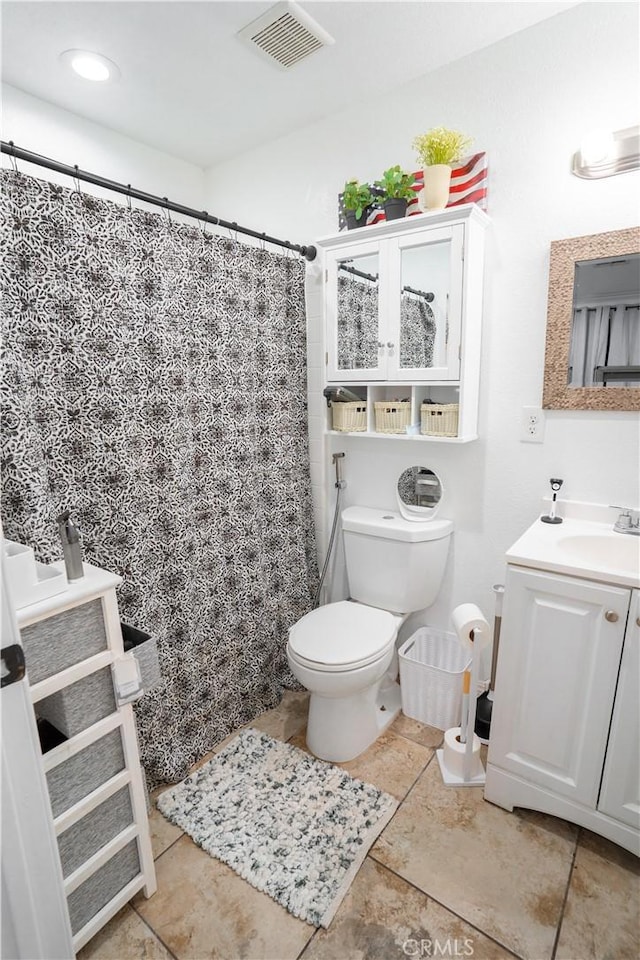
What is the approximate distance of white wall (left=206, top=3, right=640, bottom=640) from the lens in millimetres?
1556

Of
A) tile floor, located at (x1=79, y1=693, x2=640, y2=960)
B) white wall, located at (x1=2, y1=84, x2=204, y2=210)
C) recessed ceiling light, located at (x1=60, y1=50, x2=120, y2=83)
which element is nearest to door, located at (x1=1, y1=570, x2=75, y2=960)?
tile floor, located at (x1=79, y1=693, x2=640, y2=960)

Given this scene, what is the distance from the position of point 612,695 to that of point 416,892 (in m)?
0.76

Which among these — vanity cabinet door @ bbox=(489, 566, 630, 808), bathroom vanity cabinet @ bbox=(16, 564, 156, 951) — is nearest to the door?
bathroom vanity cabinet @ bbox=(16, 564, 156, 951)

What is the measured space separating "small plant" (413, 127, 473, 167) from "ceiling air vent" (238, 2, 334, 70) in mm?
457

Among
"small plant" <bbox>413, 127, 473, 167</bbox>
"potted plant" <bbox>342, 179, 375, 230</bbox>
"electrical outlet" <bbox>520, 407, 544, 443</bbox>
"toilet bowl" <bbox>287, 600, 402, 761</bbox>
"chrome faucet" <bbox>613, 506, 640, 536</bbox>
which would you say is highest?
"small plant" <bbox>413, 127, 473, 167</bbox>

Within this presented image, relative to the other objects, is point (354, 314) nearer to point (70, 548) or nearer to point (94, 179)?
point (94, 179)

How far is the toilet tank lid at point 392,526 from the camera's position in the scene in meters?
1.96

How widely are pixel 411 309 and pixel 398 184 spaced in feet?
1.48

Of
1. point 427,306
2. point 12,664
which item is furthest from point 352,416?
point 12,664

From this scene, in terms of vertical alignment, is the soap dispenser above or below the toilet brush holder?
above

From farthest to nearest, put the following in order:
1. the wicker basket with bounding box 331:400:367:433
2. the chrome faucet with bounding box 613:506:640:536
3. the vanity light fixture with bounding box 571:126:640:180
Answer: the wicker basket with bounding box 331:400:367:433 → the chrome faucet with bounding box 613:506:640:536 → the vanity light fixture with bounding box 571:126:640:180

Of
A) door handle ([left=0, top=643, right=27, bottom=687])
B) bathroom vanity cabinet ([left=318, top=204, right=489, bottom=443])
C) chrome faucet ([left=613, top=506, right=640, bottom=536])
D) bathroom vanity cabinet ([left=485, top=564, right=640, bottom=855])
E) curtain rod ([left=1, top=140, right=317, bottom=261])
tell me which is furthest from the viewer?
bathroom vanity cabinet ([left=318, top=204, right=489, bottom=443])

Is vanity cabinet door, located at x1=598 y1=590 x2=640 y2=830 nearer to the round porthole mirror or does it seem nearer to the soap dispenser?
the round porthole mirror

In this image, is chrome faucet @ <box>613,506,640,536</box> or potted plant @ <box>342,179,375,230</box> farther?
potted plant @ <box>342,179,375,230</box>
